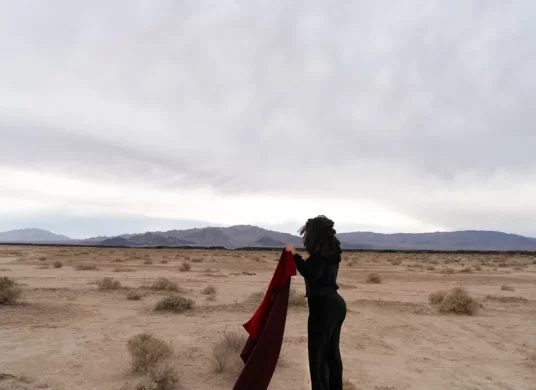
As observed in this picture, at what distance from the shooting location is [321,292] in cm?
411

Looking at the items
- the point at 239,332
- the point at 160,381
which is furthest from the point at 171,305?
the point at 160,381

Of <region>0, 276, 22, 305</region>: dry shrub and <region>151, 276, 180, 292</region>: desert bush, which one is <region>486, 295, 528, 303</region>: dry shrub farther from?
<region>0, 276, 22, 305</region>: dry shrub

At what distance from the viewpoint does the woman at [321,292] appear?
4.08 m

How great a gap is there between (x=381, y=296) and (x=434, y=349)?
6858mm

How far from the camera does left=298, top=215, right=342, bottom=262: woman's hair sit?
13.4 feet

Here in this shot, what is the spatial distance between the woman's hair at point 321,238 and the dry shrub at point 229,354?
3.18 meters

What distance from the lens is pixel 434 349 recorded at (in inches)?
307

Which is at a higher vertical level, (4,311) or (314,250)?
(314,250)

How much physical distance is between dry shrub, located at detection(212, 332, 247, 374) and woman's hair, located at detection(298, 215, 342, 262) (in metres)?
3.18

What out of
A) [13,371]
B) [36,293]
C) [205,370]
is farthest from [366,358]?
[36,293]

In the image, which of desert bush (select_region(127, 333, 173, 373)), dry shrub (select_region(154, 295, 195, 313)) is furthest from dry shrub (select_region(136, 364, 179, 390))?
dry shrub (select_region(154, 295, 195, 313))

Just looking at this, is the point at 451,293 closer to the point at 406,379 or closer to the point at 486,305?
the point at 486,305

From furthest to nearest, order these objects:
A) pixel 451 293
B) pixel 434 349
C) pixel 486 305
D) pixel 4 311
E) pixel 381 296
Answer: pixel 381 296 → pixel 486 305 → pixel 451 293 → pixel 4 311 → pixel 434 349

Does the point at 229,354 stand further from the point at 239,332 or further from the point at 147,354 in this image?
the point at 239,332
